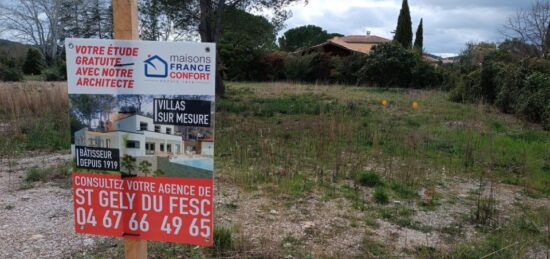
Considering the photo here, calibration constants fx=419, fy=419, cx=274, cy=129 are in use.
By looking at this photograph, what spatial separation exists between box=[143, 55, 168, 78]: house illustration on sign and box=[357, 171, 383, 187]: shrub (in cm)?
371

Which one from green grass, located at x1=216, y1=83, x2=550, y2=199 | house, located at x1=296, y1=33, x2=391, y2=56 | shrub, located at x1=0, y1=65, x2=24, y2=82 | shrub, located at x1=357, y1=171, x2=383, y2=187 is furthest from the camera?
house, located at x1=296, y1=33, x2=391, y2=56

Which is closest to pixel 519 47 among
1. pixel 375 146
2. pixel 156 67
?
pixel 375 146

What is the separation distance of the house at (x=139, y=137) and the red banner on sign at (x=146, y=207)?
134mm

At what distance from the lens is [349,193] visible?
4.70 metres

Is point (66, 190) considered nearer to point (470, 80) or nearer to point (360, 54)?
point (470, 80)

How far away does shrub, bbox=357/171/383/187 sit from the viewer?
5.08m

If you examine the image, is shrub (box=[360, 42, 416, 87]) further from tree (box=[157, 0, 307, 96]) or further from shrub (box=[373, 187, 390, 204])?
shrub (box=[373, 187, 390, 204])

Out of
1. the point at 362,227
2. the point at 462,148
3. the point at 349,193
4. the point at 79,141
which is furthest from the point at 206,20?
the point at 79,141

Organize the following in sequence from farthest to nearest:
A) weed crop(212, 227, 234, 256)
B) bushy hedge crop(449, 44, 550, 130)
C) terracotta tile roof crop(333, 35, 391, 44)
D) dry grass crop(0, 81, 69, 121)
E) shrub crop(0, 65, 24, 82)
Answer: terracotta tile roof crop(333, 35, 391, 44) → shrub crop(0, 65, 24, 82) → bushy hedge crop(449, 44, 550, 130) → dry grass crop(0, 81, 69, 121) → weed crop(212, 227, 234, 256)

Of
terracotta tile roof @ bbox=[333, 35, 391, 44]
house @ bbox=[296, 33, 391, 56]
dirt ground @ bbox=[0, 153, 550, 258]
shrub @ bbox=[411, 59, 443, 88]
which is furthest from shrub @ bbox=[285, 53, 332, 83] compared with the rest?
dirt ground @ bbox=[0, 153, 550, 258]

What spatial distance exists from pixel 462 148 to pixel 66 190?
19.7 ft

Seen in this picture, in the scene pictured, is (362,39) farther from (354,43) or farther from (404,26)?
(404,26)

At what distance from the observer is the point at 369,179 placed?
16.8 ft

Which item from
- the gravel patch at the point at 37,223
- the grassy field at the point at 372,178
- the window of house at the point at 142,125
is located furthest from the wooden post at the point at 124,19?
the gravel patch at the point at 37,223
